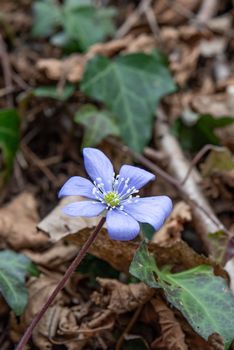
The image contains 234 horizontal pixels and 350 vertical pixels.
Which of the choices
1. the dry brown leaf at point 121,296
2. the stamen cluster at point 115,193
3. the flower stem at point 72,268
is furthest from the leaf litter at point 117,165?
the flower stem at point 72,268

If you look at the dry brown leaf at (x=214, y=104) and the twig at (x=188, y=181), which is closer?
the twig at (x=188, y=181)

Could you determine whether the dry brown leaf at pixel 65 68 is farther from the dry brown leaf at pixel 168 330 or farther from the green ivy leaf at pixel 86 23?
the dry brown leaf at pixel 168 330

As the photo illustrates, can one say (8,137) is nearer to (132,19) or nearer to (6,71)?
(6,71)

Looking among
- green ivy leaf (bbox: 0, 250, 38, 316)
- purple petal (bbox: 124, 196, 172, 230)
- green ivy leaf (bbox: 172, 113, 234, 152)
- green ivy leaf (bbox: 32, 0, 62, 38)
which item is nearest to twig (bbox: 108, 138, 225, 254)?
green ivy leaf (bbox: 172, 113, 234, 152)

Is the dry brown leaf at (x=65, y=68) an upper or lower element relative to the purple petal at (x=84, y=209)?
upper

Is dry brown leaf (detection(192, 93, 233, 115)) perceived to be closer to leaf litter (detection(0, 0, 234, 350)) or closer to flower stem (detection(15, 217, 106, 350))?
leaf litter (detection(0, 0, 234, 350))

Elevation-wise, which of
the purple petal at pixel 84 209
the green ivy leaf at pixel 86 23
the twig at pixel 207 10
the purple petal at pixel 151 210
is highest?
the green ivy leaf at pixel 86 23

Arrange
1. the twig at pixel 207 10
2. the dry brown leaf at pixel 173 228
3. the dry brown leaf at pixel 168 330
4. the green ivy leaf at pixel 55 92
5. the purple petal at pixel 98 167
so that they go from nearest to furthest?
the purple petal at pixel 98 167 → the dry brown leaf at pixel 168 330 → the dry brown leaf at pixel 173 228 → the green ivy leaf at pixel 55 92 → the twig at pixel 207 10

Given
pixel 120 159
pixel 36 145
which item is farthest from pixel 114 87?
pixel 36 145
